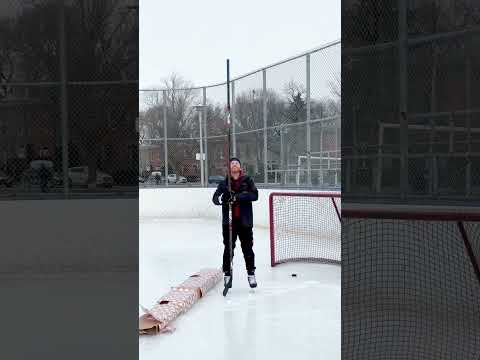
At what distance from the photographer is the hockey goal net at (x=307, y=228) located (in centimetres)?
625

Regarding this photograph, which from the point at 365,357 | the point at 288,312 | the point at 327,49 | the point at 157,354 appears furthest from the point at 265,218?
the point at 365,357

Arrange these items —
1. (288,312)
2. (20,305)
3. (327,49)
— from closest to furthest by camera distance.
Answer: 1. (20,305)
2. (288,312)
3. (327,49)

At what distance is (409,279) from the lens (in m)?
1.97

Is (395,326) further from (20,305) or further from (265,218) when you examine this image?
(265,218)

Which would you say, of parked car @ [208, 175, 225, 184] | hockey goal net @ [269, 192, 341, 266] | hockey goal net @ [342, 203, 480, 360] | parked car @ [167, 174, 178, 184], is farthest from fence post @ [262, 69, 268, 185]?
hockey goal net @ [342, 203, 480, 360]

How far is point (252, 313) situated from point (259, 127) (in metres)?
6.13

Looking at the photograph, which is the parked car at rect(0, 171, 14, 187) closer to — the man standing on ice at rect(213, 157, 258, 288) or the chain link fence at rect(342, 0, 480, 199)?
the chain link fence at rect(342, 0, 480, 199)

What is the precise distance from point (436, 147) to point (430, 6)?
518mm

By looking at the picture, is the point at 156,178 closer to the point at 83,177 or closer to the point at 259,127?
the point at 259,127

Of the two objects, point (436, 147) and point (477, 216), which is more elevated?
Answer: point (436, 147)

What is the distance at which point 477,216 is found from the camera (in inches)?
81.2

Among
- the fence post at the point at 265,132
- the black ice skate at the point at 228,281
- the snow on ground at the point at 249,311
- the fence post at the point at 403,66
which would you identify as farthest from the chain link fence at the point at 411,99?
the fence post at the point at 265,132

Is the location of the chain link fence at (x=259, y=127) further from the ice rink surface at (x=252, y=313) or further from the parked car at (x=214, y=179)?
the ice rink surface at (x=252, y=313)

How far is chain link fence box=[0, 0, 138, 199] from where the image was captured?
175 centimetres
